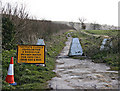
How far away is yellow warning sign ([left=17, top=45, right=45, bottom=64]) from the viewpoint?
8.82m

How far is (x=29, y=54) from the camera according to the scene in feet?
29.2


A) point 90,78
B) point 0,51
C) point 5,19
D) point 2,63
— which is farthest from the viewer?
point 5,19

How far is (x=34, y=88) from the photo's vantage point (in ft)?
19.4

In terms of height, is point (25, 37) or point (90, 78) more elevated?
point (25, 37)

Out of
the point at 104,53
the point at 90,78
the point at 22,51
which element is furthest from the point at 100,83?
the point at 104,53

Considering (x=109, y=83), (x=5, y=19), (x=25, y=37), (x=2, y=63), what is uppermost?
(x=5, y=19)

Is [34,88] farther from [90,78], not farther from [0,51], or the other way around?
[0,51]

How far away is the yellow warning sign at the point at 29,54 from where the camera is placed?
8819 millimetres

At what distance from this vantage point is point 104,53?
1332 cm

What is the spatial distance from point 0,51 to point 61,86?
193 inches

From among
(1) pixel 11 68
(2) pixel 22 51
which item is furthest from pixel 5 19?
(1) pixel 11 68

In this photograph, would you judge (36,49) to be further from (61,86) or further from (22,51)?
(61,86)

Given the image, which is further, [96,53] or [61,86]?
[96,53]

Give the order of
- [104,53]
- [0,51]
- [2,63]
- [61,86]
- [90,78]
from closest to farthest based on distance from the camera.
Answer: [61,86] < [90,78] < [2,63] < [0,51] < [104,53]
